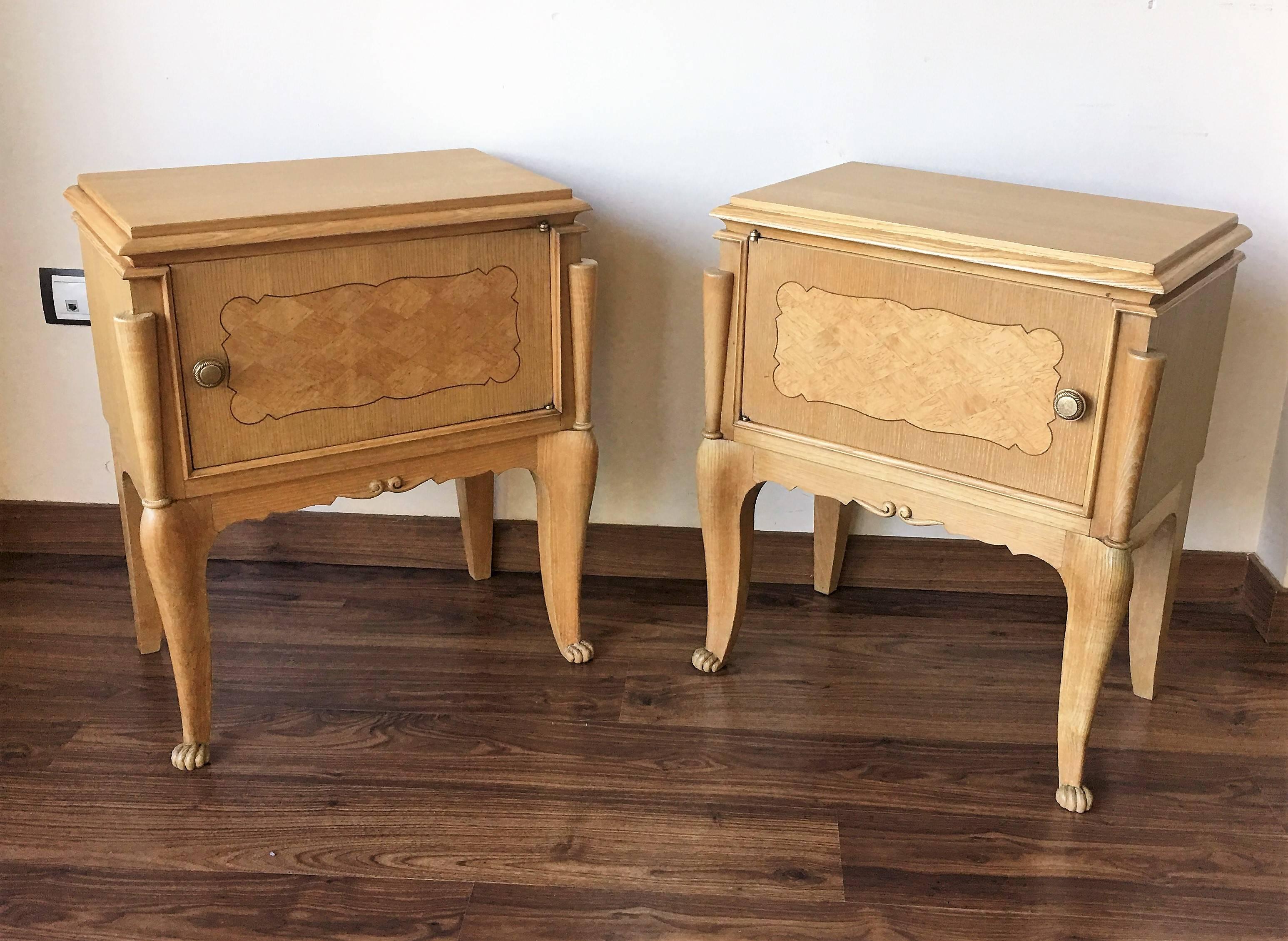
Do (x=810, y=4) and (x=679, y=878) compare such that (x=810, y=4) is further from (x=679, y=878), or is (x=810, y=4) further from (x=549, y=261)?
(x=679, y=878)

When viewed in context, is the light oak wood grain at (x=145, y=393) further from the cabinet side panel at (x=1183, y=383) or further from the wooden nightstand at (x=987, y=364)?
the cabinet side panel at (x=1183, y=383)

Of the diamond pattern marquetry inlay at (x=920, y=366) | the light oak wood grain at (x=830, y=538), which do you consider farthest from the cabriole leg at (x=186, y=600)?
the light oak wood grain at (x=830, y=538)

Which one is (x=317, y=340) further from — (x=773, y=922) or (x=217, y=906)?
(x=773, y=922)

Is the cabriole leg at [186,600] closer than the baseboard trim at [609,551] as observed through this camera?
Yes

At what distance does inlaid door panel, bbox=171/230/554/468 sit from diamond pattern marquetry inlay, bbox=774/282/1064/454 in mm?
308

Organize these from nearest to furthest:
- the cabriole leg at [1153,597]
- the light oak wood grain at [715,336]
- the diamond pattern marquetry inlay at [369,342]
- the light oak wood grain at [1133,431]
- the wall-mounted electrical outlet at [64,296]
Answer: the light oak wood grain at [1133,431] → the diamond pattern marquetry inlay at [369,342] → the light oak wood grain at [715,336] → the cabriole leg at [1153,597] → the wall-mounted electrical outlet at [64,296]

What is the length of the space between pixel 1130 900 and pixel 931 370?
1.88 feet

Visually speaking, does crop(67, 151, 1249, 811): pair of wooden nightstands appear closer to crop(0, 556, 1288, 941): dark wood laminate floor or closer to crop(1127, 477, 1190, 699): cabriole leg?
crop(1127, 477, 1190, 699): cabriole leg

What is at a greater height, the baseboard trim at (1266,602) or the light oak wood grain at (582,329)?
the light oak wood grain at (582,329)

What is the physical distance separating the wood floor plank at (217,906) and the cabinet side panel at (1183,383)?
84 centimetres

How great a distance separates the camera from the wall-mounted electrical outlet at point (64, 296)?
68.7 inches

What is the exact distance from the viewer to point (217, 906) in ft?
3.94

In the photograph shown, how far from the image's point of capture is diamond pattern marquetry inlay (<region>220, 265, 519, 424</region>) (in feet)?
4.20

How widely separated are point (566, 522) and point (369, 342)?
366mm
